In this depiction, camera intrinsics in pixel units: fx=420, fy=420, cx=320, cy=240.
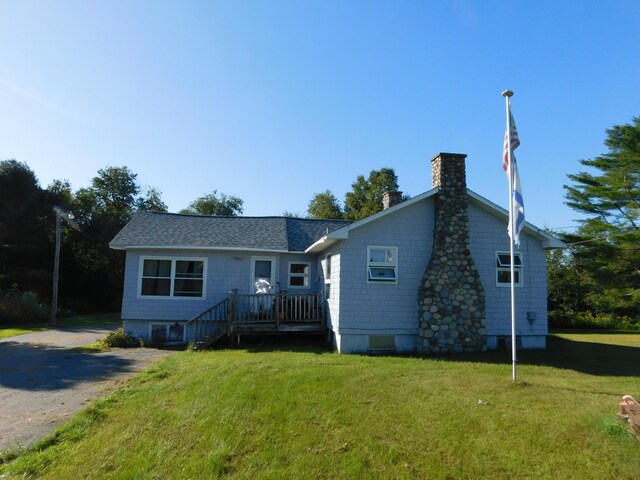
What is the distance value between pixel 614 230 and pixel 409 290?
2192 centimetres

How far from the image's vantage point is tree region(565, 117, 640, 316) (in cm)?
2528

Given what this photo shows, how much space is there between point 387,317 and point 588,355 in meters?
5.52

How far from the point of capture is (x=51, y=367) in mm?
10312

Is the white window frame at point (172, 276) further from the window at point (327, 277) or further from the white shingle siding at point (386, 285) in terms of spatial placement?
the white shingle siding at point (386, 285)

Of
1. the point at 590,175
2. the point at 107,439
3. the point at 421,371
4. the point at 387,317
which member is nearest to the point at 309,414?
the point at 107,439

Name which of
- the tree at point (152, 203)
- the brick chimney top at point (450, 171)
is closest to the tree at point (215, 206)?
the tree at point (152, 203)

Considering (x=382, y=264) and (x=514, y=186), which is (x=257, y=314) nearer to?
(x=382, y=264)

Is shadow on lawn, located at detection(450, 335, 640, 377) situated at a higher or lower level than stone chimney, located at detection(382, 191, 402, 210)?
lower

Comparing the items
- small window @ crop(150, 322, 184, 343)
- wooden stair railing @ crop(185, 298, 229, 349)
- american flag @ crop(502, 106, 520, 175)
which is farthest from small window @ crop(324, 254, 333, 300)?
american flag @ crop(502, 106, 520, 175)

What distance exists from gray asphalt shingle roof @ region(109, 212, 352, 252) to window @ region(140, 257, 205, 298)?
75 cm

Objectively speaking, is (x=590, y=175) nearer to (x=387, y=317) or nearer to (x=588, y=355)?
(x=588, y=355)

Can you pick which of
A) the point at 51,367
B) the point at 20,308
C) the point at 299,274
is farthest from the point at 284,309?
the point at 20,308

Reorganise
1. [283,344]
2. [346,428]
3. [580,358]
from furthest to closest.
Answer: [283,344] < [580,358] < [346,428]

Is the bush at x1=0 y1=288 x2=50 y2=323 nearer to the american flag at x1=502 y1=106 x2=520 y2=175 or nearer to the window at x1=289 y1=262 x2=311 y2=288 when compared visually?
the window at x1=289 y1=262 x2=311 y2=288
